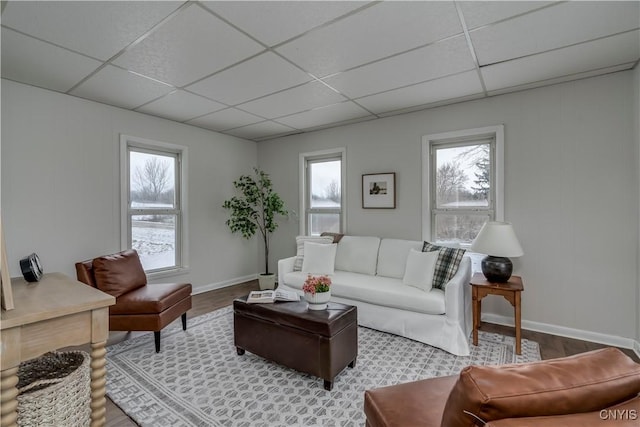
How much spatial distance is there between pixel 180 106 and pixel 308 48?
206 cm

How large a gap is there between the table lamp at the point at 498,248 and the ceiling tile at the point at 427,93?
4.69ft

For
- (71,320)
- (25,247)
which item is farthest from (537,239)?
(25,247)

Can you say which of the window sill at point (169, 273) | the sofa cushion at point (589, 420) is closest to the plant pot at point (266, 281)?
Result: the window sill at point (169, 273)

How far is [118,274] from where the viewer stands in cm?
283

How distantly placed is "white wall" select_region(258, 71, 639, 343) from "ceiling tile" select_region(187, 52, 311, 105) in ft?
6.39

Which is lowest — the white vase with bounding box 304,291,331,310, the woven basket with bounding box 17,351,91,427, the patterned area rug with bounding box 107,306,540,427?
the patterned area rug with bounding box 107,306,540,427

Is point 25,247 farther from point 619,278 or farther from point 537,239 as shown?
point 619,278

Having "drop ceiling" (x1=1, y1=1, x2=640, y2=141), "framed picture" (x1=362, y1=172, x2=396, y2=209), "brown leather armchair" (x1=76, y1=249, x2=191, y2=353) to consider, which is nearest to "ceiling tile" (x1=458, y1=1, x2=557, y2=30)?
"drop ceiling" (x1=1, y1=1, x2=640, y2=141)

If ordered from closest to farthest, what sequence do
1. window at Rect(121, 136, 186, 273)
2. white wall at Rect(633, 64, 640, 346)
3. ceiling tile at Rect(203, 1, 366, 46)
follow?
ceiling tile at Rect(203, 1, 366, 46) → white wall at Rect(633, 64, 640, 346) → window at Rect(121, 136, 186, 273)

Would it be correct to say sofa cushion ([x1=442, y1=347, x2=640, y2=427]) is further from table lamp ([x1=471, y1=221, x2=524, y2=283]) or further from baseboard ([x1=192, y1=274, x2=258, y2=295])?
baseboard ([x1=192, y1=274, x2=258, y2=295])

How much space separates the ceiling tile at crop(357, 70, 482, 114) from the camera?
2.88m

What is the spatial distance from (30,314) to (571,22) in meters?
3.45

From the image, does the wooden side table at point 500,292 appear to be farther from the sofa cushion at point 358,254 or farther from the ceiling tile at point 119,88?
the ceiling tile at point 119,88

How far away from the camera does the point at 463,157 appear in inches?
141
